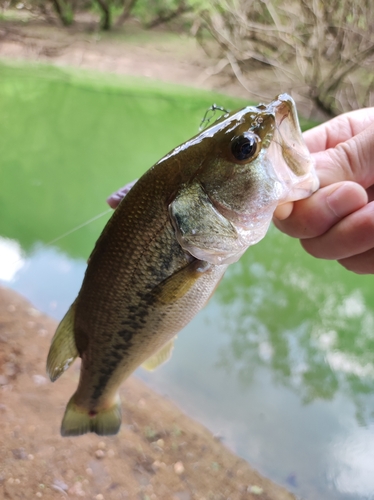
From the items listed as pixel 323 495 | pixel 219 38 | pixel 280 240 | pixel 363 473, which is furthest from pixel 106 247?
pixel 219 38

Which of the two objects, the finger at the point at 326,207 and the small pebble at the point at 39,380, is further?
the small pebble at the point at 39,380

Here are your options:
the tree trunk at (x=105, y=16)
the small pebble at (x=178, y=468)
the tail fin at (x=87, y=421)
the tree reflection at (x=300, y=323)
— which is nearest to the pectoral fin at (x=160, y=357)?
the tail fin at (x=87, y=421)

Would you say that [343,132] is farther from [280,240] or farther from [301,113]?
[301,113]

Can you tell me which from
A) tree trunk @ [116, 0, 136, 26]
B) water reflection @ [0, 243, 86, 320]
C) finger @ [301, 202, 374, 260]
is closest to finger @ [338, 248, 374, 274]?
finger @ [301, 202, 374, 260]

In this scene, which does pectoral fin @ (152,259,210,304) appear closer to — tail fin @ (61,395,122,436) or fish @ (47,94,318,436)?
fish @ (47,94,318,436)

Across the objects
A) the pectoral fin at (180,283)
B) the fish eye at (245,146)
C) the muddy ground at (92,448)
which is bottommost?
the muddy ground at (92,448)

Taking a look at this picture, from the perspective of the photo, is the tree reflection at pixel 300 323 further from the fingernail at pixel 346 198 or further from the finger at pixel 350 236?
the fingernail at pixel 346 198

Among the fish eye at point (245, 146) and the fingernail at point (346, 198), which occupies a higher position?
the fish eye at point (245, 146)
